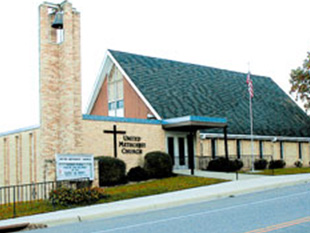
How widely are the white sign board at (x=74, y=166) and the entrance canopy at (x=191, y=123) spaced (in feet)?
27.5

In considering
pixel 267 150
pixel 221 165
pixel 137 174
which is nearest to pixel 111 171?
pixel 137 174

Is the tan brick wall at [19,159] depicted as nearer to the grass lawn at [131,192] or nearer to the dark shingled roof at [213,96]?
the grass lawn at [131,192]

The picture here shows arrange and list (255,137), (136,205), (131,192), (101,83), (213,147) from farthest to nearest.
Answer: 1. (101,83)
2. (255,137)
3. (213,147)
4. (131,192)
5. (136,205)

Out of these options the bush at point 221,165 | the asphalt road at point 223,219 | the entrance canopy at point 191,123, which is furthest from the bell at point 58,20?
the bush at point 221,165

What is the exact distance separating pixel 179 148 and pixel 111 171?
7.60m

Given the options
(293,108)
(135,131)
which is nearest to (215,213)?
(135,131)

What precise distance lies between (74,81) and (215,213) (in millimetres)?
12708

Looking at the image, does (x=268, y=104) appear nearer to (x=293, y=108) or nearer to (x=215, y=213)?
(x=293, y=108)

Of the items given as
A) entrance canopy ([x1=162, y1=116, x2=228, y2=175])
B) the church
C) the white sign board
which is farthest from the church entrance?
the white sign board

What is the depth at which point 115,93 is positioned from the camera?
122 feet

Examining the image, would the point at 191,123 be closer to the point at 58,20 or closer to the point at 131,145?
the point at 131,145

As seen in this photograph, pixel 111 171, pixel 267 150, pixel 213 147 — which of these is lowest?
pixel 111 171

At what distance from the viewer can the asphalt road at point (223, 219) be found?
37.3 ft

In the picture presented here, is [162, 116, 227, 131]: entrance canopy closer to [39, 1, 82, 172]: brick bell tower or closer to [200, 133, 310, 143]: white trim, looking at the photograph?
[200, 133, 310, 143]: white trim
